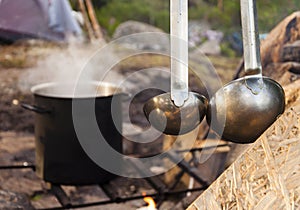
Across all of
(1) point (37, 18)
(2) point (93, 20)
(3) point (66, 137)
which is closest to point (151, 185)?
(3) point (66, 137)

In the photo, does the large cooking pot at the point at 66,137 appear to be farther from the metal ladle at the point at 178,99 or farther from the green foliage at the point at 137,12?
the green foliage at the point at 137,12

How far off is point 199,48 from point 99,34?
1.33 m

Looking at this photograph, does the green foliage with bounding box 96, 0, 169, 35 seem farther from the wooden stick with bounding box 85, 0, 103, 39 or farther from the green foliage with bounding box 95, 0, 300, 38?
the wooden stick with bounding box 85, 0, 103, 39

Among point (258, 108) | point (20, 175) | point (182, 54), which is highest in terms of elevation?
point (182, 54)

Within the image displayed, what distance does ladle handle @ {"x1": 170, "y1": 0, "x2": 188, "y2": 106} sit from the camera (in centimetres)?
126

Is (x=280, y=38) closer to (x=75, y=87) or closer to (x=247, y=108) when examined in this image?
(x=75, y=87)

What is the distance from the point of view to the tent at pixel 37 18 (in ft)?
10.1

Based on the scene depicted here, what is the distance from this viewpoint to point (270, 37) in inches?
107

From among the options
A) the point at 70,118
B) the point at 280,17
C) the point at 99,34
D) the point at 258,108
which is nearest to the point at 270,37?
the point at 70,118

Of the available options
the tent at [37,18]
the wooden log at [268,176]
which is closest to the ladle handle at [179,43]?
the wooden log at [268,176]

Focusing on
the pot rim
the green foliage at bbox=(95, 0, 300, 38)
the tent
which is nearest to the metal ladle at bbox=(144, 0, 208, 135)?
the pot rim

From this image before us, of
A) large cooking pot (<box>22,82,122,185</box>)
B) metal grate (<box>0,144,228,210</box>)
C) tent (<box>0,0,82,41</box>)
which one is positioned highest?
tent (<box>0,0,82,41</box>)

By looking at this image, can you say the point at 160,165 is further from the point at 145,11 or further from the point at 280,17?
the point at 145,11

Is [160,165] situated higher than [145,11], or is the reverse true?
[145,11]
